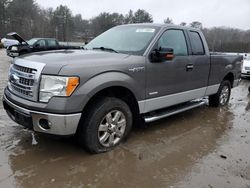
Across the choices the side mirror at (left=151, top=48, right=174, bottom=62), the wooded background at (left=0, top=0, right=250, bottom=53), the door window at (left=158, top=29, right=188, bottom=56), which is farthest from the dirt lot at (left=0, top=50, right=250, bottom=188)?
the wooded background at (left=0, top=0, right=250, bottom=53)

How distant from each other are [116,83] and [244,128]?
3174 millimetres

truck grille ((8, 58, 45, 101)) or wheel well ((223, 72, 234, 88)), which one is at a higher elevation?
truck grille ((8, 58, 45, 101))

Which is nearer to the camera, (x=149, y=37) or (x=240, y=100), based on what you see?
(x=149, y=37)

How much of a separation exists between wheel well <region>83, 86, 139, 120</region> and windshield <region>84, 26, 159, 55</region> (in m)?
0.69

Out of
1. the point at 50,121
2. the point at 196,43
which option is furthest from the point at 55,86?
the point at 196,43

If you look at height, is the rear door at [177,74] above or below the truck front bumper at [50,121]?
above

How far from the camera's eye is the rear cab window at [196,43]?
503 centimetres

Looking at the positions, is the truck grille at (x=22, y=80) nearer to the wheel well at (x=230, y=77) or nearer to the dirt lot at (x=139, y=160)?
the dirt lot at (x=139, y=160)

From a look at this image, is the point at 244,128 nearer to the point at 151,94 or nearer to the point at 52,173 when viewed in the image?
the point at 151,94

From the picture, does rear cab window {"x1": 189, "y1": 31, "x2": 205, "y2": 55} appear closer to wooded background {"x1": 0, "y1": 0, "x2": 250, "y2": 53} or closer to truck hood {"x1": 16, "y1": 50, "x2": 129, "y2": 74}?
truck hood {"x1": 16, "y1": 50, "x2": 129, "y2": 74}

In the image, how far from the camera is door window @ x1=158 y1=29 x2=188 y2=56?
14.1ft

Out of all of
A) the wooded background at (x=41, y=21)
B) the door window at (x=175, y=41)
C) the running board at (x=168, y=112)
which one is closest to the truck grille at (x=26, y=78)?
the running board at (x=168, y=112)

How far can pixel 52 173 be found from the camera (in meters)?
2.96

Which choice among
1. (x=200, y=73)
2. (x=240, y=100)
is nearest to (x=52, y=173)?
(x=200, y=73)
